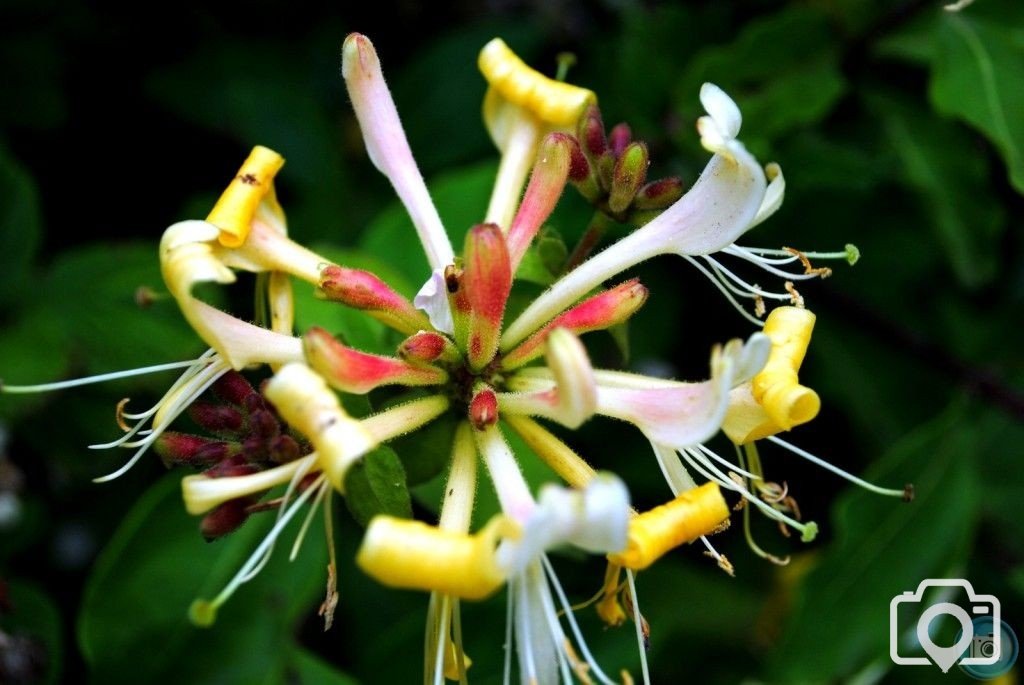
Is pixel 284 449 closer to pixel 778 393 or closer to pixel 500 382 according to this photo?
pixel 500 382

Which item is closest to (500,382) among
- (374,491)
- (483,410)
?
(483,410)

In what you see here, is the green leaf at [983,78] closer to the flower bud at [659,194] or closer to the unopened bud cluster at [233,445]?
the flower bud at [659,194]

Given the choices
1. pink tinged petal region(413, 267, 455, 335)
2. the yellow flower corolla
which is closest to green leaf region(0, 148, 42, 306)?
pink tinged petal region(413, 267, 455, 335)

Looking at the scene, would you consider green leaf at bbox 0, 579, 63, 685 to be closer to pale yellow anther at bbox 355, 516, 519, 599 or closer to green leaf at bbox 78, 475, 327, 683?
green leaf at bbox 78, 475, 327, 683

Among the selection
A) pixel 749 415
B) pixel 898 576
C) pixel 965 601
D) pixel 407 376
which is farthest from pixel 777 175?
pixel 965 601

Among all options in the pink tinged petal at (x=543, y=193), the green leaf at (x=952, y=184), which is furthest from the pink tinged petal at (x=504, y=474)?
the green leaf at (x=952, y=184)

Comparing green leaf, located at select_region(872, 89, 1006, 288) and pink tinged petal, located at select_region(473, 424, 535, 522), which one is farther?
green leaf, located at select_region(872, 89, 1006, 288)
